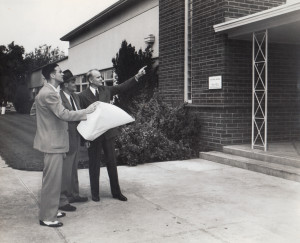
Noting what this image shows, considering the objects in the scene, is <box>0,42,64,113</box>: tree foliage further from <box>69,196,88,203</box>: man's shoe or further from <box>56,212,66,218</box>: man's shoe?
<box>56,212,66,218</box>: man's shoe

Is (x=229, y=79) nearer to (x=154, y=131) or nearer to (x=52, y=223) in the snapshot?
(x=154, y=131)

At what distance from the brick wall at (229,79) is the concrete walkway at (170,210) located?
2.13m

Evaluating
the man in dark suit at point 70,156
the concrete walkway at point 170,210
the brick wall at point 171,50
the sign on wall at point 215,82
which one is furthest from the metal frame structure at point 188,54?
the man in dark suit at point 70,156

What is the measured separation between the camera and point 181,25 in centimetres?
1138

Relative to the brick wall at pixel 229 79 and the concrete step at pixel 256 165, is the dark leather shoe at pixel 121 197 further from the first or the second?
the brick wall at pixel 229 79

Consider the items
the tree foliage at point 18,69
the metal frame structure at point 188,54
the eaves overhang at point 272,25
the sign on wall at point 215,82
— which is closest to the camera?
the eaves overhang at point 272,25

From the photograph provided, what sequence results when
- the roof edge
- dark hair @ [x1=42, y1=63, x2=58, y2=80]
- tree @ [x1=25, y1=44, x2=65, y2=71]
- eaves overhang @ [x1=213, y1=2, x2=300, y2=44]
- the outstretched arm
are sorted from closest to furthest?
dark hair @ [x1=42, y1=63, x2=58, y2=80] < the outstretched arm < the roof edge < eaves overhang @ [x1=213, y1=2, x2=300, y2=44] < tree @ [x1=25, y1=44, x2=65, y2=71]

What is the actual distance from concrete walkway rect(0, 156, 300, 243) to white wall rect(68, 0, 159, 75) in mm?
7119

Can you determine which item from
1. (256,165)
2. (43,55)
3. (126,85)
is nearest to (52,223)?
(126,85)

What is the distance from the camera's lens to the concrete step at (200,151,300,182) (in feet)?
23.9

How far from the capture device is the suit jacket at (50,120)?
4773 millimetres

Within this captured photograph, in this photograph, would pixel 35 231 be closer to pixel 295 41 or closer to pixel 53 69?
pixel 53 69

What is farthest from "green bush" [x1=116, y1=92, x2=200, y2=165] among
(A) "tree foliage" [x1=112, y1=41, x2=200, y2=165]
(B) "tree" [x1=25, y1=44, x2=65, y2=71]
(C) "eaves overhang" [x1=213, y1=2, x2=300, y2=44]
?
(B) "tree" [x1=25, y1=44, x2=65, y2=71]

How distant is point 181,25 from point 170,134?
3332mm
